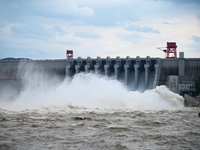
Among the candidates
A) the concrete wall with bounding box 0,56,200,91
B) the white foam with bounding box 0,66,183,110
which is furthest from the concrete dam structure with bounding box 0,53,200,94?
the white foam with bounding box 0,66,183,110

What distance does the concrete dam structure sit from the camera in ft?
178

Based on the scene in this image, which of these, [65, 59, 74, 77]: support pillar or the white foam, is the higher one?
[65, 59, 74, 77]: support pillar

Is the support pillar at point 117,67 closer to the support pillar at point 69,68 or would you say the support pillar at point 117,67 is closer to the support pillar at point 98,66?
the support pillar at point 98,66

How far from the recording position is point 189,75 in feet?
187

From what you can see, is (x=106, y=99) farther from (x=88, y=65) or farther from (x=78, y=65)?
(x=78, y=65)

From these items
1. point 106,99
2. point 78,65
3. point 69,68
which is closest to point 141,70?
point 78,65

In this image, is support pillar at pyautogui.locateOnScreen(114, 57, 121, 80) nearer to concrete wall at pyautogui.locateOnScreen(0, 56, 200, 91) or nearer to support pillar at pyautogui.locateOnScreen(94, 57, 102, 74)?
concrete wall at pyautogui.locateOnScreen(0, 56, 200, 91)

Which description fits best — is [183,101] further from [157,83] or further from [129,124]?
[129,124]

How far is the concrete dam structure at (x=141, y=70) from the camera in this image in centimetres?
5439

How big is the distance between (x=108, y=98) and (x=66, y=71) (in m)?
24.0

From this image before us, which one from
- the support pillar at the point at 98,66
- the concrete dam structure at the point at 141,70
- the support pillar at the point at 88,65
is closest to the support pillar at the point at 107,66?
the concrete dam structure at the point at 141,70

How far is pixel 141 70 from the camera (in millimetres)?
60594

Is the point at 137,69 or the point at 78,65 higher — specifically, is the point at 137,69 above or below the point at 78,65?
below

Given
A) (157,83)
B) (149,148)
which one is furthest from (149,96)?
(149,148)
